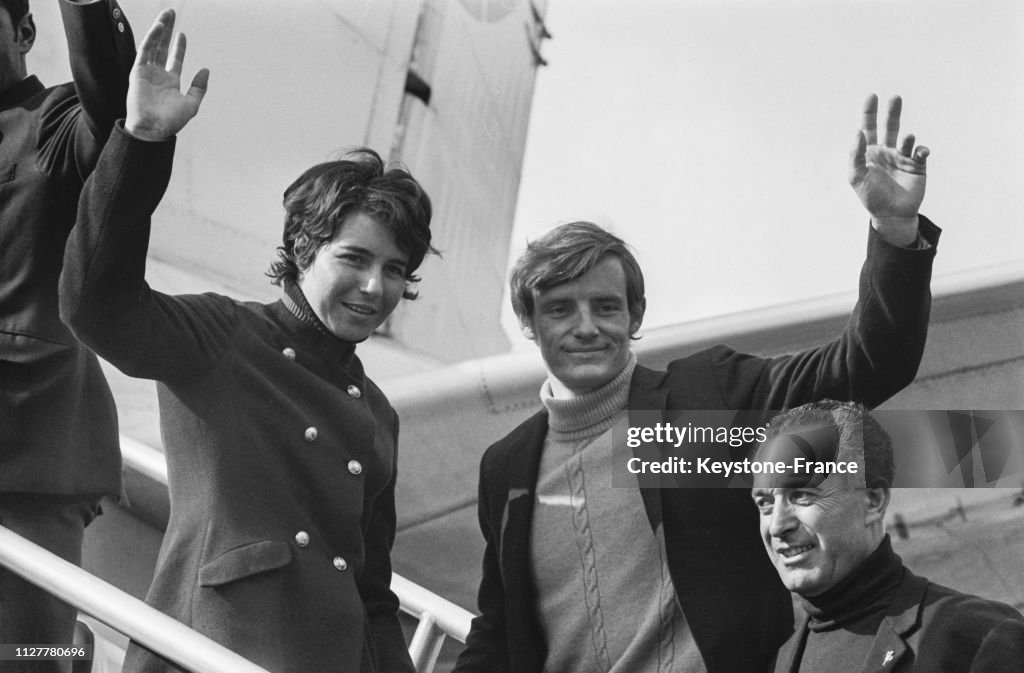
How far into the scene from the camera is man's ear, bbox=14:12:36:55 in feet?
7.93

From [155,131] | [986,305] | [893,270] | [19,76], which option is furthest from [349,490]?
[986,305]

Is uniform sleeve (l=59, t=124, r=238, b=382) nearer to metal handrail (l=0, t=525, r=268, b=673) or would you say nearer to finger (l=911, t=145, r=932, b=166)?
metal handrail (l=0, t=525, r=268, b=673)

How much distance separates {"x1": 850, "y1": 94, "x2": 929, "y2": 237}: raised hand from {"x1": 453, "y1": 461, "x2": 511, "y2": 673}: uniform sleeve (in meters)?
0.69

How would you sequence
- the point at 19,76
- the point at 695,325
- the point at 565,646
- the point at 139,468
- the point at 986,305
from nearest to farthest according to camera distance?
1. the point at 565,646
2. the point at 19,76
3. the point at 139,468
4. the point at 986,305
5. the point at 695,325

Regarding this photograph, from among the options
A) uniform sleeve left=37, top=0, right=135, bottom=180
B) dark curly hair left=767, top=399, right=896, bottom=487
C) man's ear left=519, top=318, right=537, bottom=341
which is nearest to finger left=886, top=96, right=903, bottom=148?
dark curly hair left=767, top=399, right=896, bottom=487

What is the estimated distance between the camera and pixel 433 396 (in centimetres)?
367

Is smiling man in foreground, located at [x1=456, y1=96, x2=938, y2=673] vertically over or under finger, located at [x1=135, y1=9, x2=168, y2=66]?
under

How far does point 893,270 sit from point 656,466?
0.41 m

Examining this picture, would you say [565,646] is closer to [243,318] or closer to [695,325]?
[243,318]

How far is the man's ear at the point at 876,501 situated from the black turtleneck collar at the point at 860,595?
4 cm

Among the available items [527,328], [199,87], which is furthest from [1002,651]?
[199,87]

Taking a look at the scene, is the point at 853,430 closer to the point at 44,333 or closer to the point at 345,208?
the point at 345,208

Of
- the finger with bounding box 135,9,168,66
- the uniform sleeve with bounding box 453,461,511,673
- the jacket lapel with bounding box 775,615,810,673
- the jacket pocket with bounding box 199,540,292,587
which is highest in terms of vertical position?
the finger with bounding box 135,9,168,66

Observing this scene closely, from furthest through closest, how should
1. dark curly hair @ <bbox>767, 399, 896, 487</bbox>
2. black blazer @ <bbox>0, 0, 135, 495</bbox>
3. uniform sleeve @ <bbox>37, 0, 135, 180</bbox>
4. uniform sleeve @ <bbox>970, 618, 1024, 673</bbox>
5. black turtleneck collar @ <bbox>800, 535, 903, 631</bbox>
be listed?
black blazer @ <bbox>0, 0, 135, 495</bbox>
uniform sleeve @ <bbox>37, 0, 135, 180</bbox>
dark curly hair @ <bbox>767, 399, 896, 487</bbox>
black turtleneck collar @ <bbox>800, 535, 903, 631</bbox>
uniform sleeve @ <bbox>970, 618, 1024, 673</bbox>
